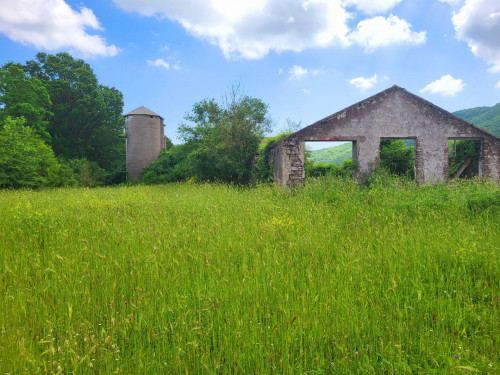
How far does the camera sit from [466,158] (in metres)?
14.4

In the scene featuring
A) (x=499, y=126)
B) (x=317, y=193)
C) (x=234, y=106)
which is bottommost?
(x=317, y=193)

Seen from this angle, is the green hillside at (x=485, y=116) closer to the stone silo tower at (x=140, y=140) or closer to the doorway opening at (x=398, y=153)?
the doorway opening at (x=398, y=153)

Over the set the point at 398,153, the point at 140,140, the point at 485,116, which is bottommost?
the point at 398,153

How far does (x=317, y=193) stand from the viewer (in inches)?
374

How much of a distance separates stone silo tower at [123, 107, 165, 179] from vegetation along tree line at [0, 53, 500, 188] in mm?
1543

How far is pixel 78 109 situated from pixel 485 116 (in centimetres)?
7567

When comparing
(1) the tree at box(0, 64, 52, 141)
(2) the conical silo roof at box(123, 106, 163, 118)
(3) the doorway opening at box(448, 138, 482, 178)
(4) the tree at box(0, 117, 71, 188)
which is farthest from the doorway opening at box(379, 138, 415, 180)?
(1) the tree at box(0, 64, 52, 141)

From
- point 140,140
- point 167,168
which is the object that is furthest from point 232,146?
point 140,140

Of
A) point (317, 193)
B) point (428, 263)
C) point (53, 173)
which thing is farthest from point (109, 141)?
point (428, 263)

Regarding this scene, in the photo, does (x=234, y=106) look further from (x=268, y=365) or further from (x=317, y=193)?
(x=268, y=365)

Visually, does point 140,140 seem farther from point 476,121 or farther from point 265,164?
point 476,121

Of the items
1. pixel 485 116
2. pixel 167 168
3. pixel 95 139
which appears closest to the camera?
pixel 167 168

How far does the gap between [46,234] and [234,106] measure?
1302 cm

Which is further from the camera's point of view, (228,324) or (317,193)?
(317,193)
